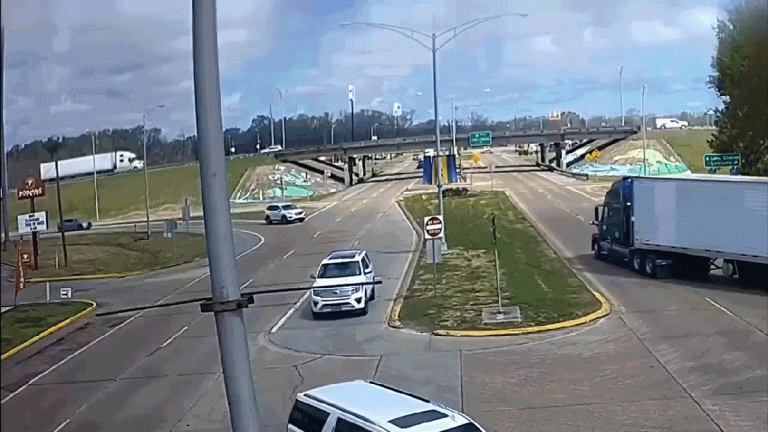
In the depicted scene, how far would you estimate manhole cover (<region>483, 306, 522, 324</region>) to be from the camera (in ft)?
76.2

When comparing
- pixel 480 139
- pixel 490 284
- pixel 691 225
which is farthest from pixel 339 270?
pixel 480 139

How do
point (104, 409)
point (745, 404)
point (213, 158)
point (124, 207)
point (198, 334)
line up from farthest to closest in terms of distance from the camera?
point (198, 334), point (124, 207), point (104, 409), point (745, 404), point (213, 158)

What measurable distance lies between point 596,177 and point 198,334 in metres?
58.0

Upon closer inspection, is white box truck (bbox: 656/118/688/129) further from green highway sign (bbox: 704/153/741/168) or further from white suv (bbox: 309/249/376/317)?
white suv (bbox: 309/249/376/317)

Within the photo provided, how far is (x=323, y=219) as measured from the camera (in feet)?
177

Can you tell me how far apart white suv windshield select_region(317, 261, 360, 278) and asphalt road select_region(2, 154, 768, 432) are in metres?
1.28

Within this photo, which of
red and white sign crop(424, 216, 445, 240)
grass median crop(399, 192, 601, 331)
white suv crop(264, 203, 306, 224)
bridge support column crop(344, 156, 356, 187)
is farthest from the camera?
bridge support column crop(344, 156, 356, 187)

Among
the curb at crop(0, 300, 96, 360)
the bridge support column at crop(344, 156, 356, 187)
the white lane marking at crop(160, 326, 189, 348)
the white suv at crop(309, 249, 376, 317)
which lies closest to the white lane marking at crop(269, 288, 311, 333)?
the white suv at crop(309, 249, 376, 317)

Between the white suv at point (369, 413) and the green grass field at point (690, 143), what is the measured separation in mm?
42264

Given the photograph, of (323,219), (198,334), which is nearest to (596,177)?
(323,219)

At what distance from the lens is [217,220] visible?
14.8 feet

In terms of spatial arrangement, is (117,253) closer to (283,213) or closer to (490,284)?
(490,284)

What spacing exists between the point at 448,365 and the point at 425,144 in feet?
152

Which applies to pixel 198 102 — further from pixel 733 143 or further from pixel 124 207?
pixel 733 143
